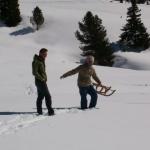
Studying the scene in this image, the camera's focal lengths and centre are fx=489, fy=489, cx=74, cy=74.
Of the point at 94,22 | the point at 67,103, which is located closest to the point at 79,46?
the point at 94,22

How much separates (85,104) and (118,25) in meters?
62.7

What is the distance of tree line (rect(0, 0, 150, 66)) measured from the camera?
194 feet

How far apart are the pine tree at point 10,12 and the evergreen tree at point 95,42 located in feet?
50.7

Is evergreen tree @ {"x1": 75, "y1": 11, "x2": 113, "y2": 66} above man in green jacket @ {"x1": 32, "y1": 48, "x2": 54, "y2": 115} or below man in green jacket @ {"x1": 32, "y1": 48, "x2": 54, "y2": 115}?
below

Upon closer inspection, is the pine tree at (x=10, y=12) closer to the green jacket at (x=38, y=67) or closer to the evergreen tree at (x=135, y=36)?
the evergreen tree at (x=135, y=36)

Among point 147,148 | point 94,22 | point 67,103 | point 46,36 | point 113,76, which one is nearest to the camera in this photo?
point 147,148

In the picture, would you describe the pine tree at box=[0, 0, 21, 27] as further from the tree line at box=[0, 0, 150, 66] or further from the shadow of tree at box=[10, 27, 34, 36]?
the shadow of tree at box=[10, 27, 34, 36]

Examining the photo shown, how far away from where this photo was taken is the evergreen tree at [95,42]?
191ft

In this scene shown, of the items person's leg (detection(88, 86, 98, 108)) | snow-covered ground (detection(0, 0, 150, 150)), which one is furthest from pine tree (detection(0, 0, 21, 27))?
person's leg (detection(88, 86, 98, 108))

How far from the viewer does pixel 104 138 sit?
911 cm

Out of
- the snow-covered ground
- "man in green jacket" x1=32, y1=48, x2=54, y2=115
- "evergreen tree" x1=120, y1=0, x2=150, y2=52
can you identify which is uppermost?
"man in green jacket" x1=32, y1=48, x2=54, y2=115

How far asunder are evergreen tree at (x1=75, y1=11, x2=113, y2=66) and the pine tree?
15.5 metres

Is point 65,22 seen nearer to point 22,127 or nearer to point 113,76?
point 113,76

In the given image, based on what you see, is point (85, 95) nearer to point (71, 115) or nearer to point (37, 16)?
point (71, 115)
